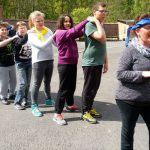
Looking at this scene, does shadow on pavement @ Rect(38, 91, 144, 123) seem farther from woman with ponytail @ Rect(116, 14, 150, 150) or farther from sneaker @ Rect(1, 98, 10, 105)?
woman with ponytail @ Rect(116, 14, 150, 150)

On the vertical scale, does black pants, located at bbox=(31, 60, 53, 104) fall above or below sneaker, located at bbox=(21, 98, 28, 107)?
above

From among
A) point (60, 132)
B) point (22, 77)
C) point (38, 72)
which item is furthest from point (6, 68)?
point (60, 132)

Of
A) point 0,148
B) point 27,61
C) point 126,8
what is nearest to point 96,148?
point 0,148

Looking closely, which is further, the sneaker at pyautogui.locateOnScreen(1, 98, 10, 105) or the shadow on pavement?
the sneaker at pyautogui.locateOnScreen(1, 98, 10, 105)

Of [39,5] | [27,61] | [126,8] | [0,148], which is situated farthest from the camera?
[126,8]

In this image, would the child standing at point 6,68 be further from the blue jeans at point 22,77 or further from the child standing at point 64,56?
the child standing at point 64,56

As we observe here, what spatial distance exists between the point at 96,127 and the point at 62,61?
113 cm

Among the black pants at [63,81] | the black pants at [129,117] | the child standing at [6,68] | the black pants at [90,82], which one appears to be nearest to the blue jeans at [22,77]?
the child standing at [6,68]

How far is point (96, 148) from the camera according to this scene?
4.77m

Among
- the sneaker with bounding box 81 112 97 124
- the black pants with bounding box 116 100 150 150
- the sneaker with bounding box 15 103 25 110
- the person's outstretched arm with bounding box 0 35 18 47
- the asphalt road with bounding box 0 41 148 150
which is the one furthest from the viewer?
the sneaker with bounding box 15 103 25 110

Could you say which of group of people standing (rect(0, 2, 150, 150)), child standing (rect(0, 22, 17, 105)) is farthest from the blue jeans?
child standing (rect(0, 22, 17, 105))

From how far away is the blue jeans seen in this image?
655 centimetres

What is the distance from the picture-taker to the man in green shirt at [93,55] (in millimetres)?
5344

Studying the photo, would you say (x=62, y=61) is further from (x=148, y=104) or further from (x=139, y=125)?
(x=148, y=104)
